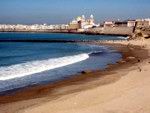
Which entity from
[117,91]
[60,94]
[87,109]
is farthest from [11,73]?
[87,109]

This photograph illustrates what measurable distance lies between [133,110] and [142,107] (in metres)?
0.49

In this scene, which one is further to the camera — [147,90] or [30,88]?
[30,88]

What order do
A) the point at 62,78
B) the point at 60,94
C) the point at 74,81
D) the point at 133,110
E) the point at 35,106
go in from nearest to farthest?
the point at 133,110
the point at 35,106
the point at 60,94
the point at 74,81
the point at 62,78

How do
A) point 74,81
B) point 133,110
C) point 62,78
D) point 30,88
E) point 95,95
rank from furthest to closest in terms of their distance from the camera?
point 62,78, point 74,81, point 30,88, point 95,95, point 133,110

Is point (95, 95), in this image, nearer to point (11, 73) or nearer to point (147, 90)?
point (147, 90)

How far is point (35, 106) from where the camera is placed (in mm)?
13102

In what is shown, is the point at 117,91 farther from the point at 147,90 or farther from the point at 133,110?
the point at 133,110

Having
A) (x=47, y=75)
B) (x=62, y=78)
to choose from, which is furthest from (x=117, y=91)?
(x=47, y=75)

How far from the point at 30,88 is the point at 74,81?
3367 mm

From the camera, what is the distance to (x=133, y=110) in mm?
12023

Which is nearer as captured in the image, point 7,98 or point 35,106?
point 35,106

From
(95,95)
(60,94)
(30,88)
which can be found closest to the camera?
(95,95)

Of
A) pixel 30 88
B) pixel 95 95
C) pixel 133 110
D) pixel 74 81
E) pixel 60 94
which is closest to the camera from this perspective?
pixel 133 110

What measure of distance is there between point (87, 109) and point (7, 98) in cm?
456
